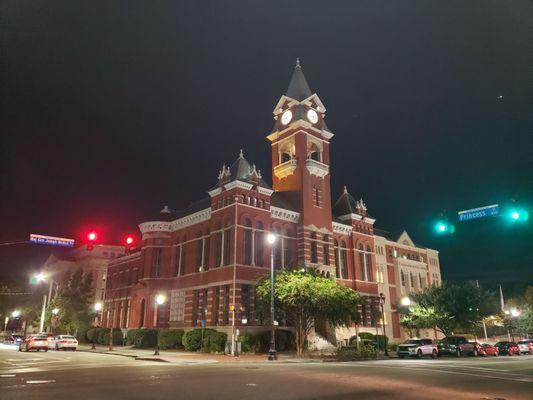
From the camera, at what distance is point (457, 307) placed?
50688 mm

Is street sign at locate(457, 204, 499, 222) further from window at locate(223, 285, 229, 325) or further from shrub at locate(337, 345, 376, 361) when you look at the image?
window at locate(223, 285, 229, 325)

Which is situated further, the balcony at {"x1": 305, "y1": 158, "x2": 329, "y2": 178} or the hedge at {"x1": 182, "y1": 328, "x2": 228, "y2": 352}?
the balcony at {"x1": 305, "y1": 158, "x2": 329, "y2": 178}

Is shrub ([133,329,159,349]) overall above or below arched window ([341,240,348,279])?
below

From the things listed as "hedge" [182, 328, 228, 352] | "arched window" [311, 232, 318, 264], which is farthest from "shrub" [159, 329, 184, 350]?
"arched window" [311, 232, 318, 264]

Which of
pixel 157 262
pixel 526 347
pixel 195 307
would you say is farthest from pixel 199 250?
pixel 526 347

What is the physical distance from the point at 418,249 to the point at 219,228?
1725 inches

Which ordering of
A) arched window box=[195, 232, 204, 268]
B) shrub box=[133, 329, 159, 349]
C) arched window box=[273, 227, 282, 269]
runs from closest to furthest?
shrub box=[133, 329, 159, 349]
arched window box=[273, 227, 282, 269]
arched window box=[195, 232, 204, 268]

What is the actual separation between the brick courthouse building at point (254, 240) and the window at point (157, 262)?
0.12m

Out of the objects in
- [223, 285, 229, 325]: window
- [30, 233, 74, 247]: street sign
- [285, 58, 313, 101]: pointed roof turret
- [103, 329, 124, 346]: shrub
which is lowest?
[103, 329, 124, 346]: shrub

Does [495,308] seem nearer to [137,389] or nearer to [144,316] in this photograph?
[144,316]

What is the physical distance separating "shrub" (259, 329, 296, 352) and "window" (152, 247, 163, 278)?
16.9 m

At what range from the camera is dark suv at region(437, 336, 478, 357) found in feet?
128

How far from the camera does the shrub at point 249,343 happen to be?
35875 millimetres

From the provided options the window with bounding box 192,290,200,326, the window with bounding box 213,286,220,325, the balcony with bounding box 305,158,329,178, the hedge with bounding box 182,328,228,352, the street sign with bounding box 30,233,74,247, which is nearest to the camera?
the street sign with bounding box 30,233,74,247
